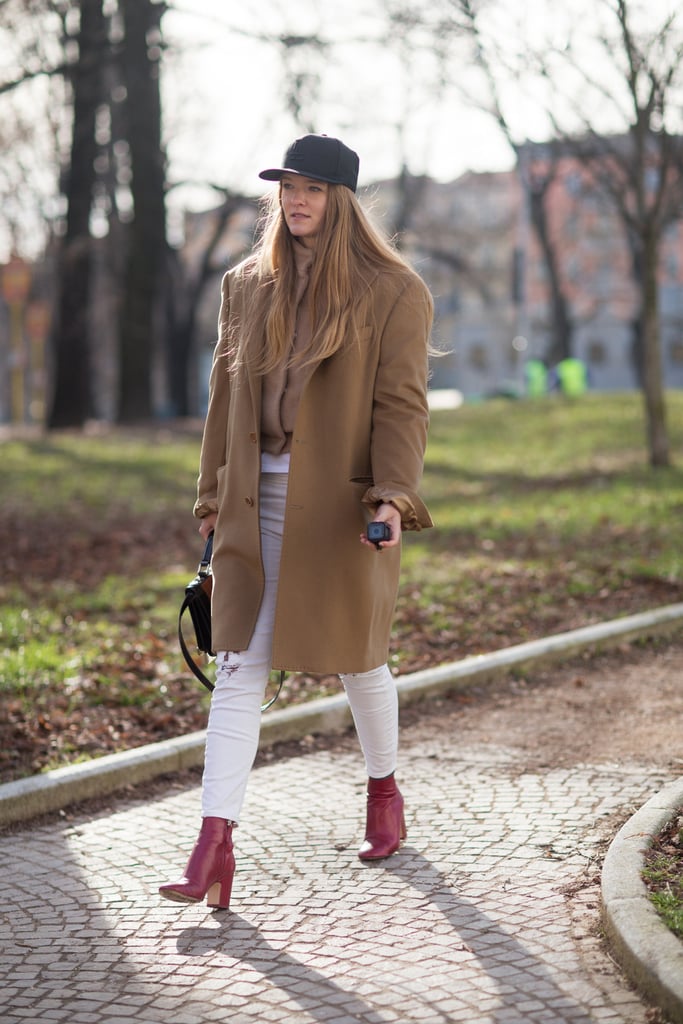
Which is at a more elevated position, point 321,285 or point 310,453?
point 321,285

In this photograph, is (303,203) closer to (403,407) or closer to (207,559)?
(403,407)

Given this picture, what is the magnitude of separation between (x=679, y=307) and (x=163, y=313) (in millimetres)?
41011

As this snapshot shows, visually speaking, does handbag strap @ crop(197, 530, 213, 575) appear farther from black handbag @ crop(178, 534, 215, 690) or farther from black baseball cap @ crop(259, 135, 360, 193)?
black baseball cap @ crop(259, 135, 360, 193)

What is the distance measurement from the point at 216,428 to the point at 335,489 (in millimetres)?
501

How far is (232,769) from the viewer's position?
4117 mm

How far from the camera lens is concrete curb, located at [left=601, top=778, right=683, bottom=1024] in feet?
10.8

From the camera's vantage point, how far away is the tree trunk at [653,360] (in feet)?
50.9

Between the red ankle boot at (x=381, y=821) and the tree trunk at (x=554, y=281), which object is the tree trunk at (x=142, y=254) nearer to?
the tree trunk at (x=554, y=281)

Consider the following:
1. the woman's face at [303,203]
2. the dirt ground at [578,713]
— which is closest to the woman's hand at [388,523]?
the woman's face at [303,203]

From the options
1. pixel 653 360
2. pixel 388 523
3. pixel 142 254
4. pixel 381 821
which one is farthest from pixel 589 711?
pixel 142 254

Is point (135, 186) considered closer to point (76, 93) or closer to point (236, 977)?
point (76, 93)

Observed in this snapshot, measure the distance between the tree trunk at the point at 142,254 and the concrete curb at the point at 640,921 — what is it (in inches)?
635

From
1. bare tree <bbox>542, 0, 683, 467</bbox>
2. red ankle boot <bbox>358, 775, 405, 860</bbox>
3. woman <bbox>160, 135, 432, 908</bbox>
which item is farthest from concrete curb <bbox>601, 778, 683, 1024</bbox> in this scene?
bare tree <bbox>542, 0, 683, 467</bbox>

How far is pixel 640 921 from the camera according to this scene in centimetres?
360
